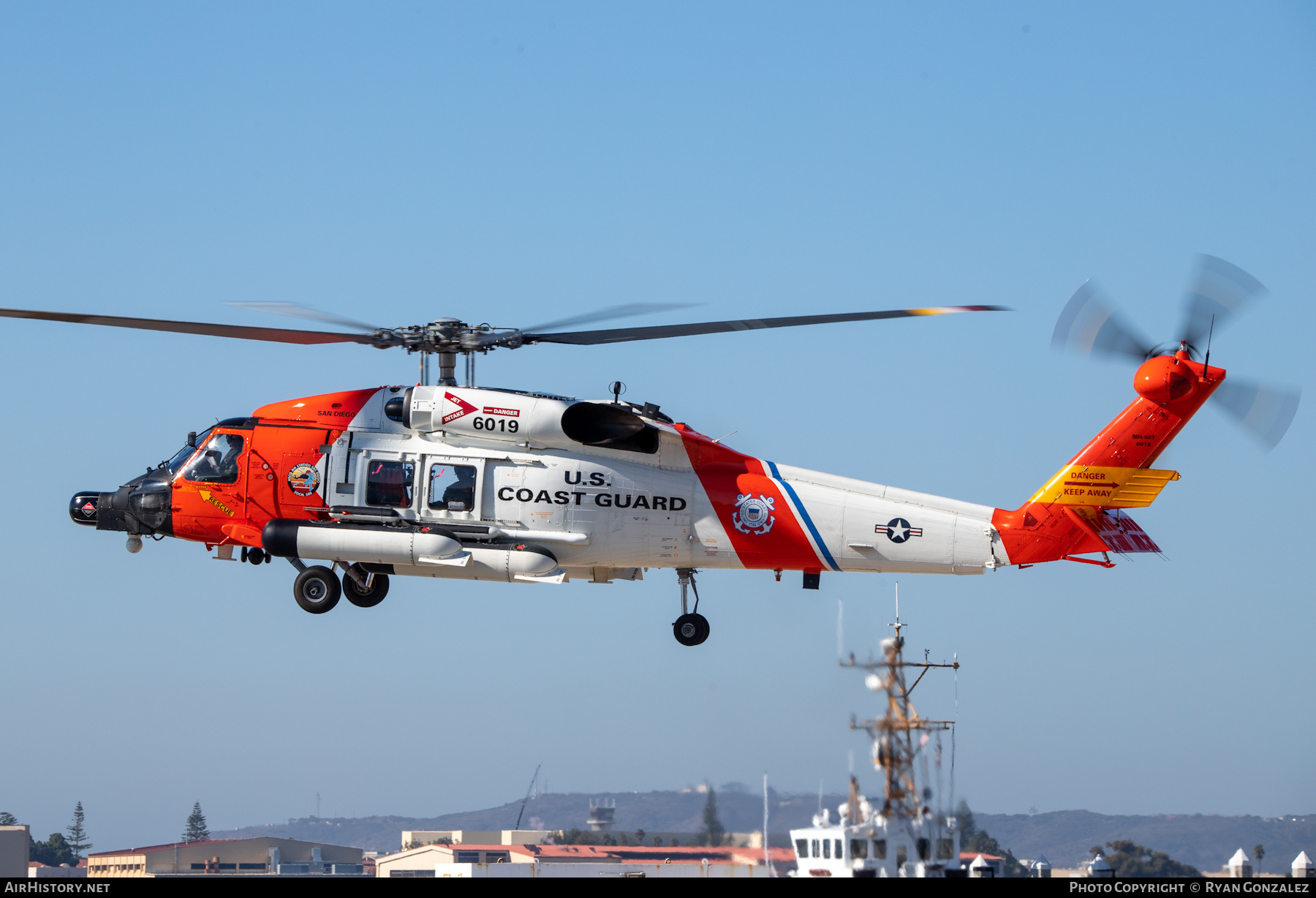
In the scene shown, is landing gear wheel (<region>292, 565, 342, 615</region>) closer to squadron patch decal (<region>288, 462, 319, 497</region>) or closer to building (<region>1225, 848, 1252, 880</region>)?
squadron patch decal (<region>288, 462, 319, 497</region>)

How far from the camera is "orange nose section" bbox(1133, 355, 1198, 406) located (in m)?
18.7

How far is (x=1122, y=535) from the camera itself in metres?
18.7

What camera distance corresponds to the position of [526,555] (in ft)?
61.4

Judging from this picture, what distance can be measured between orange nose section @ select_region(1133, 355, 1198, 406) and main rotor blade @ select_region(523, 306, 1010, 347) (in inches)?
116

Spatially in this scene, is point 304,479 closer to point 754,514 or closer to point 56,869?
point 754,514

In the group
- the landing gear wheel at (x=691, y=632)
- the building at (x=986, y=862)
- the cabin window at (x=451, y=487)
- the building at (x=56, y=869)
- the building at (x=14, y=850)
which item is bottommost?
the building at (x=56, y=869)

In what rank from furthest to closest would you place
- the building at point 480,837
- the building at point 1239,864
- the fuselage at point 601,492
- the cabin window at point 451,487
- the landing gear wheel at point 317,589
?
the building at point 1239,864
the building at point 480,837
the landing gear wheel at point 317,589
the cabin window at point 451,487
the fuselage at point 601,492

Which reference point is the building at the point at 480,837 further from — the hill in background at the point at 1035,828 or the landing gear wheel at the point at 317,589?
the landing gear wheel at the point at 317,589

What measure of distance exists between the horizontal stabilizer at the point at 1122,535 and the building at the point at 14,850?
730 inches

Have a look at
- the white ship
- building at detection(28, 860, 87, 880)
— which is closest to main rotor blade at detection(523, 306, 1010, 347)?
the white ship

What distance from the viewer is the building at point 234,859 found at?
23.4 meters

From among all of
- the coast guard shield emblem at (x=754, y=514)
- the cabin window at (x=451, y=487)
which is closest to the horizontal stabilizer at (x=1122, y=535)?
the coast guard shield emblem at (x=754, y=514)

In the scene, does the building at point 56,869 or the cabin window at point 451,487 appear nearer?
the cabin window at point 451,487

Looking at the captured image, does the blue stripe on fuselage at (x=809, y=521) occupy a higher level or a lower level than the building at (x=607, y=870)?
higher
